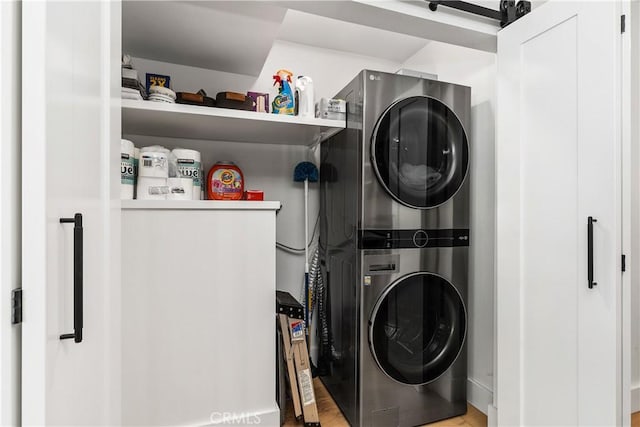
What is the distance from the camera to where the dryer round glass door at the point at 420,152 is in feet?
5.62

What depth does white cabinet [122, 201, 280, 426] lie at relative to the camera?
143 centimetres

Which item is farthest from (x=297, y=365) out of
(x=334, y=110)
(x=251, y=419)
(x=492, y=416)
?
(x=334, y=110)

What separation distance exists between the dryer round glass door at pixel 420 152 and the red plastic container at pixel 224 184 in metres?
0.73

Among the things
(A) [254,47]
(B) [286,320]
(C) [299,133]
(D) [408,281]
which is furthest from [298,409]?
(A) [254,47]

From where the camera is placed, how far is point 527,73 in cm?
141

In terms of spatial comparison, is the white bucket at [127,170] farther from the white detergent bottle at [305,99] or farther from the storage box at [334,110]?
the storage box at [334,110]

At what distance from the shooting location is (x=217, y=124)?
67.7 inches

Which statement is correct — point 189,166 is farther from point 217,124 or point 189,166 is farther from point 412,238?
point 412,238

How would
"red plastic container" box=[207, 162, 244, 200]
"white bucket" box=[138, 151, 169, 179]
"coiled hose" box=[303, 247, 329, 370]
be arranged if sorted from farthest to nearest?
"coiled hose" box=[303, 247, 329, 370]
"red plastic container" box=[207, 162, 244, 200]
"white bucket" box=[138, 151, 169, 179]

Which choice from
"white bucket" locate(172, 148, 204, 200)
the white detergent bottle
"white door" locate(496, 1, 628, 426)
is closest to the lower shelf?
"white bucket" locate(172, 148, 204, 200)

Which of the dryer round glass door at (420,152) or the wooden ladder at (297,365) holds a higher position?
the dryer round glass door at (420,152)

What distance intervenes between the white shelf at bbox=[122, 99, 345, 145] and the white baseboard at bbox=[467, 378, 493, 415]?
1676mm

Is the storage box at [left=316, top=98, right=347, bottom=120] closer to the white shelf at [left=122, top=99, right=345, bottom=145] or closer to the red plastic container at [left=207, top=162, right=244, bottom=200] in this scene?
the white shelf at [left=122, top=99, right=345, bottom=145]

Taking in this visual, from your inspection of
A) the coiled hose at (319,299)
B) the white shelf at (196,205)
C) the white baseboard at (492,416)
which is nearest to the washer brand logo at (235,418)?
the coiled hose at (319,299)
